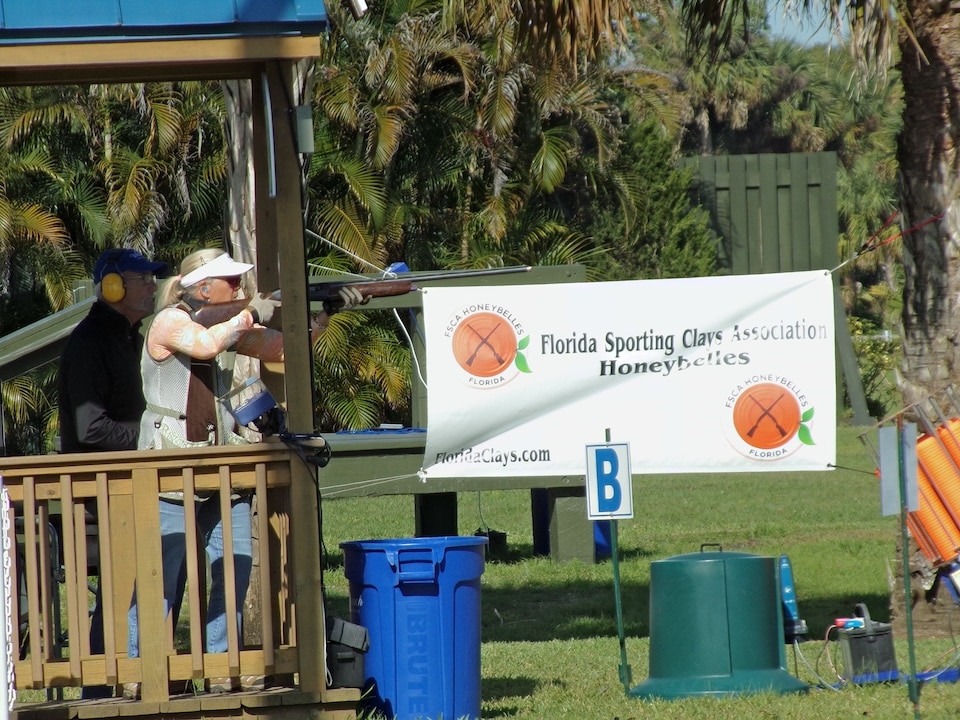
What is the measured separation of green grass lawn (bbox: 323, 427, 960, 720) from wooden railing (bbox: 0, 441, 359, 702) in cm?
118

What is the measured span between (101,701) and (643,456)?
128 inches

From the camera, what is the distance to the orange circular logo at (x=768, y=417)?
723 centimetres

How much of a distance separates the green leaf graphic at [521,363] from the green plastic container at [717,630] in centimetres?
156

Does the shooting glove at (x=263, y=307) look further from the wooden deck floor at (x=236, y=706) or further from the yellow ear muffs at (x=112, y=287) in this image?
the wooden deck floor at (x=236, y=706)

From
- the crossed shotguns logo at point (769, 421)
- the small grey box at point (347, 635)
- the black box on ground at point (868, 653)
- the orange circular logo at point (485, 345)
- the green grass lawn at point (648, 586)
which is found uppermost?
the orange circular logo at point (485, 345)

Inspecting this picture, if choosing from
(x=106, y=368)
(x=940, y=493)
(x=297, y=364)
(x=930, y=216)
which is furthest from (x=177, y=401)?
(x=930, y=216)

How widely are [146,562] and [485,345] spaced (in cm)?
272

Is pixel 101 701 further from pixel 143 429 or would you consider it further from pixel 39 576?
pixel 143 429

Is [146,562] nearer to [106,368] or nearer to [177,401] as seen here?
[177,401]

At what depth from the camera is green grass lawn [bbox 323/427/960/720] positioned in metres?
6.03

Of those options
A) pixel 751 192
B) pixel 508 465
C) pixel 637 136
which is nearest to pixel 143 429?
pixel 508 465

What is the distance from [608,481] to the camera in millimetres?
6066

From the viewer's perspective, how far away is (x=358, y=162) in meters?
20.4

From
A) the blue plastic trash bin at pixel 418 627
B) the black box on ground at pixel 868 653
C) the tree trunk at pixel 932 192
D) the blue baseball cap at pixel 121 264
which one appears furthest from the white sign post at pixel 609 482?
the tree trunk at pixel 932 192
